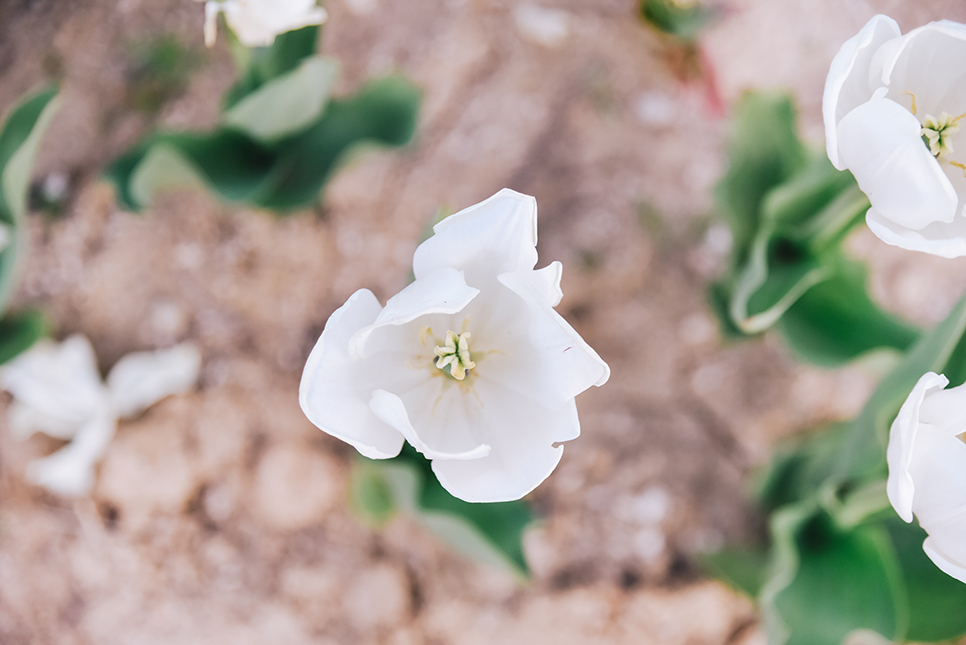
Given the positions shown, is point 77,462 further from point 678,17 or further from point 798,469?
point 678,17

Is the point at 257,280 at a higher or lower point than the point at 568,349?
lower

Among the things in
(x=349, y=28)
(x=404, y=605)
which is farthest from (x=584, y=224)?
(x=404, y=605)

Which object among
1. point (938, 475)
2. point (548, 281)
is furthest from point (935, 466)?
point (548, 281)

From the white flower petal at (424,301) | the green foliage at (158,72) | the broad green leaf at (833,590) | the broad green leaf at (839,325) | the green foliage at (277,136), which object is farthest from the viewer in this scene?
the green foliage at (158,72)

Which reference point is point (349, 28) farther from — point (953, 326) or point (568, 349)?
point (953, 326)

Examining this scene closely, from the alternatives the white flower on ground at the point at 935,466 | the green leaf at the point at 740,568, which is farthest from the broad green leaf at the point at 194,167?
the green leaf at the point at 740,568

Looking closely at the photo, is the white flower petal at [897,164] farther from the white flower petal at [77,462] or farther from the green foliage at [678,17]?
the white flower petal at [77,462]

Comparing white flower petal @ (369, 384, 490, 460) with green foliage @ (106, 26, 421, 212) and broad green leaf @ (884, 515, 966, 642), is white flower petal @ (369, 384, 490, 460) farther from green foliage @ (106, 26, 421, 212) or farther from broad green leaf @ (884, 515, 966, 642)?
broad green leaf @ (884, 515, 966, 642)
